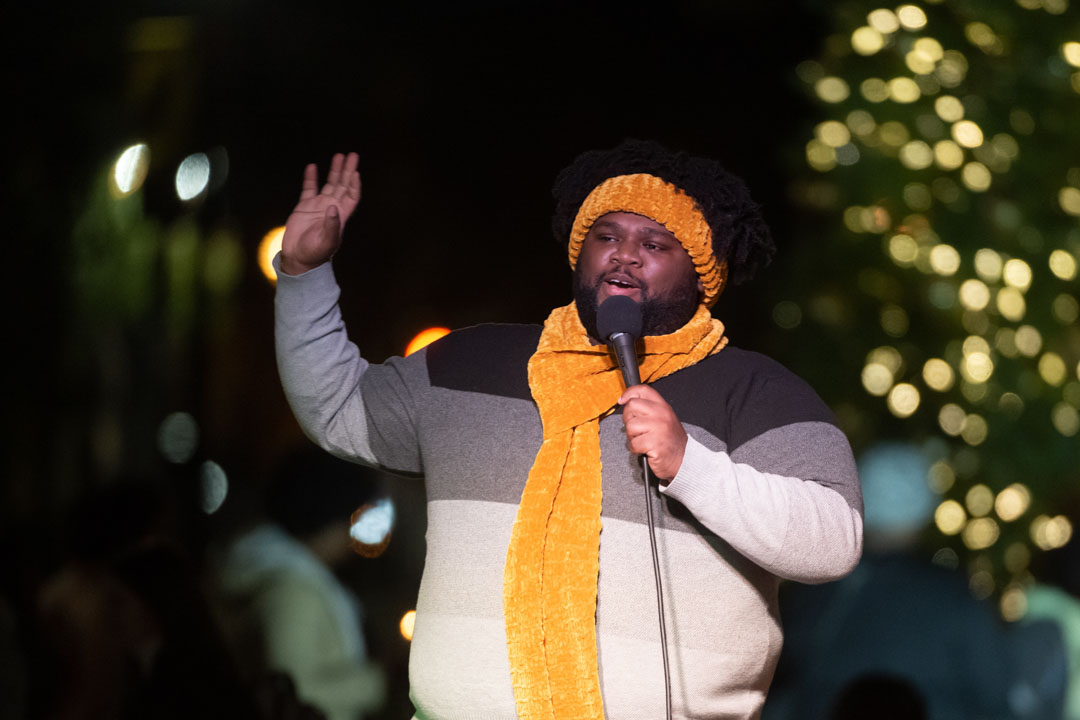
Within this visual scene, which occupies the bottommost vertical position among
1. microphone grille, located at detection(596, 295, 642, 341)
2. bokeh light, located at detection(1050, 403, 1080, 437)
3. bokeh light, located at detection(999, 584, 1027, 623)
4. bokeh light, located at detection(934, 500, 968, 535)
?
bokeh light, located at detection(999, 584, 1027, 623)

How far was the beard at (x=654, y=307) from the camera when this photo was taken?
6.40ft

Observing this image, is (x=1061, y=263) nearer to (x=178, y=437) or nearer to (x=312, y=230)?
(x=312, y=230)

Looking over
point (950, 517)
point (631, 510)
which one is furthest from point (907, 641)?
point (631, 510)

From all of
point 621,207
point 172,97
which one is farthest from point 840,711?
point 172,97

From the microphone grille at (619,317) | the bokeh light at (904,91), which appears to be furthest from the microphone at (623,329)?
the bokeh light at (904,91)

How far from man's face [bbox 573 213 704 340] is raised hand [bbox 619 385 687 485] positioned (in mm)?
280

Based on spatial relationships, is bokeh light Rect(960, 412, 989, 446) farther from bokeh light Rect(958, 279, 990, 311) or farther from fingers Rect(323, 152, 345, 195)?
fingers Rect(323, 152, 345, 195)

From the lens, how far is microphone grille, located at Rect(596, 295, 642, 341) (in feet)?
5.86

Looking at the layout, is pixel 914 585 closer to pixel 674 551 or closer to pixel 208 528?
pixel 674 551

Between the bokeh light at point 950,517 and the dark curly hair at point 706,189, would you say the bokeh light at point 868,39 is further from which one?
the dark curly hair at point 706,189

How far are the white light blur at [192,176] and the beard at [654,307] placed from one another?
1.92 m

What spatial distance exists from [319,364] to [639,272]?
1.79 feet

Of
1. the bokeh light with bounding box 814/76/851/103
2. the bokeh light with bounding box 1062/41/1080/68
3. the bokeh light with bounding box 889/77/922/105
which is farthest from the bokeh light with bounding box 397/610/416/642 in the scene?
the bokeh light with bounding box 1062/41/1080/68

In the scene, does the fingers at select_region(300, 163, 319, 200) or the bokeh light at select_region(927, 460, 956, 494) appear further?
the bokeh light at select_region(927, 460, 956, 494)
